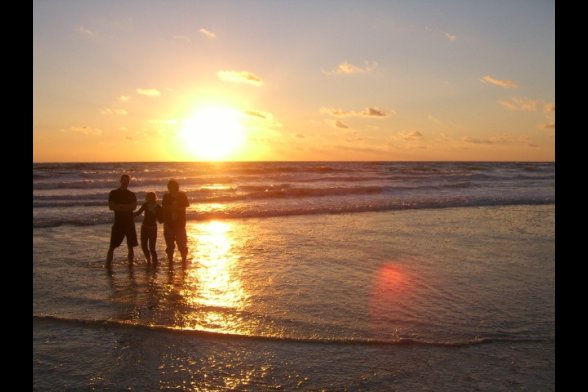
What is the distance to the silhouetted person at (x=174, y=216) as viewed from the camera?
29.1 ft

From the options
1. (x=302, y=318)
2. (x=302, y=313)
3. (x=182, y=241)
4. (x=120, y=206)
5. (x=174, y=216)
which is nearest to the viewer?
(x=302, y=318)

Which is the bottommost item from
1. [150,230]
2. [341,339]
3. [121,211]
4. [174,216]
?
[341,339]

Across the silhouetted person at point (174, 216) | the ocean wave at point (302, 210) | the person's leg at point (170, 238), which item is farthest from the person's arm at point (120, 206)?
the ocean wave at point (302, 210)

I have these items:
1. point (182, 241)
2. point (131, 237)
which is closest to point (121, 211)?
point (131, 237)

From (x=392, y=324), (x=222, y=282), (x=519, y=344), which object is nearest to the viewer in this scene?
(x=519, y=344)

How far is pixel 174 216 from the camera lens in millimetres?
8969

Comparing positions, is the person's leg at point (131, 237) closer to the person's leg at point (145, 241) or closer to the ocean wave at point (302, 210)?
the person's leg at point (145, 241)

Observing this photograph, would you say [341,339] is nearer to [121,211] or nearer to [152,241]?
[152,241]

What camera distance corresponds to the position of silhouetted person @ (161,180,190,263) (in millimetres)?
8875

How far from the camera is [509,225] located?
14648 mm
